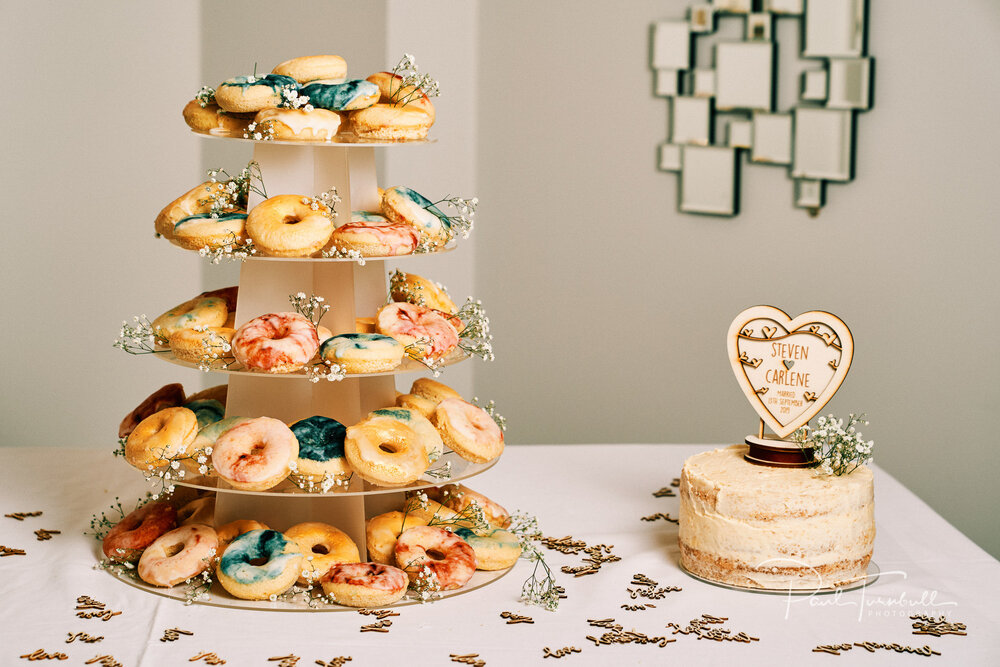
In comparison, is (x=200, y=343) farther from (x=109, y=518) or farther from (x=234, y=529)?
(x=109, y=518)

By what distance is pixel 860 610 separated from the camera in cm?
221

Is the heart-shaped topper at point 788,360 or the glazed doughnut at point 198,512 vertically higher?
the heart-shaped topper at point 788,360

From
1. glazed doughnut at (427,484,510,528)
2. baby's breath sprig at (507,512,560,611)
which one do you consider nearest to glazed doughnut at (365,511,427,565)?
Answer: glazed doughnut at (427,484,510,528)

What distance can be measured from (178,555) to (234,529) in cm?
13

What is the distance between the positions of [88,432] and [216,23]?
1.84m

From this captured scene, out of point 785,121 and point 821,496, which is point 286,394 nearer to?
point 821,496

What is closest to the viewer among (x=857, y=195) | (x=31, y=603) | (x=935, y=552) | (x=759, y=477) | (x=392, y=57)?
(x=31, y=603)

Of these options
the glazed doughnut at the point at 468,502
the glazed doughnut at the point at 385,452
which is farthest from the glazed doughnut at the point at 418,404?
the glazed doughnut at the point at 468,502

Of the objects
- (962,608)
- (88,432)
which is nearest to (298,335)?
(962,608)

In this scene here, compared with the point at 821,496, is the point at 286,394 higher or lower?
higher

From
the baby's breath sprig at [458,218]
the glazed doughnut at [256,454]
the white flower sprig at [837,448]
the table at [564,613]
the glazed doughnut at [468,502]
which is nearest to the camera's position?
the table at [564,613]

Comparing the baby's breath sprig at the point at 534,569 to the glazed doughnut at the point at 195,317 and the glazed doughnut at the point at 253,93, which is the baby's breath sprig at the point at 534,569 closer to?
the glazed doughnut at the point at 195,317

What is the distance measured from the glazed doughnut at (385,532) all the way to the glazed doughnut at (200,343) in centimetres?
50

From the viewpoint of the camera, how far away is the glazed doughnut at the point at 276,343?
2.19 m
